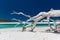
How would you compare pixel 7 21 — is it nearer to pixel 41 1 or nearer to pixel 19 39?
pixel 41 1

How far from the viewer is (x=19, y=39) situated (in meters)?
5.65

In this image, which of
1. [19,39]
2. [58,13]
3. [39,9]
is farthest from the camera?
[39,9]

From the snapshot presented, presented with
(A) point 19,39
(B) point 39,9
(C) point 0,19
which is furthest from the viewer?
(C) point 0,19

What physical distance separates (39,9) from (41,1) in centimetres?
85

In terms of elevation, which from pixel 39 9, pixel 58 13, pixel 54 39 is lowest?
pixel 54 39

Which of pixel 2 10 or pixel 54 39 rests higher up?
pixel 2 10

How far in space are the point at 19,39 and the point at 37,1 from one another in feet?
41.4

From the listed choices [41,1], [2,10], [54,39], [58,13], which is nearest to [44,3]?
[41,1]

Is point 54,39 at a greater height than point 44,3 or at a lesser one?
lesser

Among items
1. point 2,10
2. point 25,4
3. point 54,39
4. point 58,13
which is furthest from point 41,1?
point 54,39

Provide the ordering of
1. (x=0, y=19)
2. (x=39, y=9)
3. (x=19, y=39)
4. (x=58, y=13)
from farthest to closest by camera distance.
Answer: (x=0, y=19), (x=39, y=9), (x=58, y=13), (x=19, y=39)

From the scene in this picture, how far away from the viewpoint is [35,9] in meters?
17.5

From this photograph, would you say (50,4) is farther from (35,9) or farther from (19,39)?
(19,39)

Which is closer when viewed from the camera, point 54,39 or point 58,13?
point 54,39
